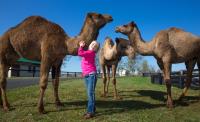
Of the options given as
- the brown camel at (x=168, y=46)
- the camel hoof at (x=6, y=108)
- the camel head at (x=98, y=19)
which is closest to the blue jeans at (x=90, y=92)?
the camel head at (x=98, y=19)

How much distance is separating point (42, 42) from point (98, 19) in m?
1.96

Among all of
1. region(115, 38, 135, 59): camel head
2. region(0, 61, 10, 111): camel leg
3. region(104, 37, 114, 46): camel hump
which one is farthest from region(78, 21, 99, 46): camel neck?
region(104, 37, 114, 46): camel hump

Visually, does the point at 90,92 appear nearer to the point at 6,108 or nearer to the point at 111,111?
the point at 111,111

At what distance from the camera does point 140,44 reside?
Result: 38.0 ft

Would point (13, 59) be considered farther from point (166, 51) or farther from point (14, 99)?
point (166, 51)

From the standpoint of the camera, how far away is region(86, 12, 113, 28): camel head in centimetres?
976

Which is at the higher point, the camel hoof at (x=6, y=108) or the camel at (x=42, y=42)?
the camel at (x=42, y=42)

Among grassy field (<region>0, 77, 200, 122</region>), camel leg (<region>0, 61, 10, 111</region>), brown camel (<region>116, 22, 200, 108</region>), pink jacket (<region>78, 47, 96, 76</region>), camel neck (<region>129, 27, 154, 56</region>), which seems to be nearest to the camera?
grassy field (<region>0, 77, 200, 122</region>)

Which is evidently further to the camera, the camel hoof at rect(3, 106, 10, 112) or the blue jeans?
the camel hoof at rect(3, 106, 10, 112)

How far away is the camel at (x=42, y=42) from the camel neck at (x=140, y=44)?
6.95 feet

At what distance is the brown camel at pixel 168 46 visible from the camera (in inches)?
426

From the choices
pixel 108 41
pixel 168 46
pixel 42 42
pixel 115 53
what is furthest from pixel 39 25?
pixel 108 41

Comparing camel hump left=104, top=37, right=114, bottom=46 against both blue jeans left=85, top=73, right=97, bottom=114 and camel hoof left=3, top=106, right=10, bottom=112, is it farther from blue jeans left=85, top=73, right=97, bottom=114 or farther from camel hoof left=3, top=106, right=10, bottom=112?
camel hoof left=3, top=106, right=10, bottom=112

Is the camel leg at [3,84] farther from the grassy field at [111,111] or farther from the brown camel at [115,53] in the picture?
the brown camel at [115,53]
